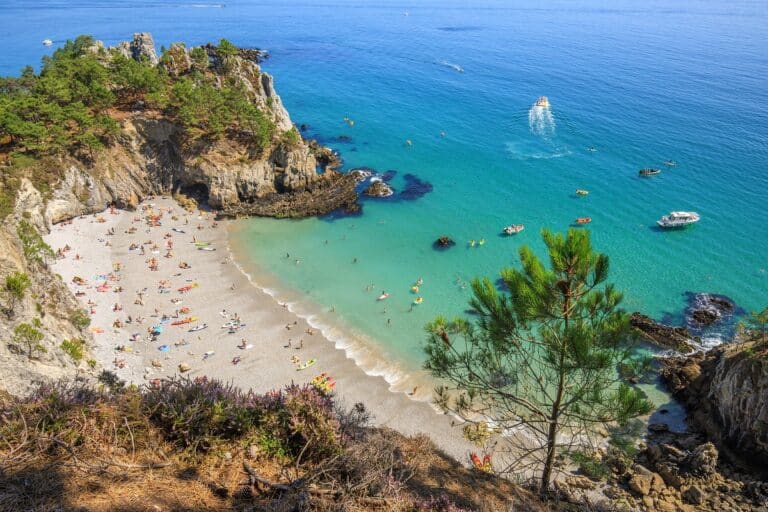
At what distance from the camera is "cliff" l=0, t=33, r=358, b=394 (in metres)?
36.3

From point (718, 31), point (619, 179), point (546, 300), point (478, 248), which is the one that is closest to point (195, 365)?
point (546, 300)

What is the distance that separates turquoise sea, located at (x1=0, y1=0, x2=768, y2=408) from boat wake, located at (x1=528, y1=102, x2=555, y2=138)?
1.39 ft

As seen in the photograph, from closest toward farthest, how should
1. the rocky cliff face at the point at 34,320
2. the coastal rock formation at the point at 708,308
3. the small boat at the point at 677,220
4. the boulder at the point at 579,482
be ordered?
the rocky cliff face at the point at 34,320
the boulder at the point at 579,482
the coastal rock formation at the point at 708,308
the small boat at the point at 677,220

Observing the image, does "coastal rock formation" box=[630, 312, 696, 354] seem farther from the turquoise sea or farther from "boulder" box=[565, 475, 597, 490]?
"boulder" box=[565, 475, 597, 490]

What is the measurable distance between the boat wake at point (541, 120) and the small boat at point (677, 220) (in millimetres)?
25197

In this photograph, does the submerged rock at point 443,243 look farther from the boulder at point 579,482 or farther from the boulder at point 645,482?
the boulder at point 645,482

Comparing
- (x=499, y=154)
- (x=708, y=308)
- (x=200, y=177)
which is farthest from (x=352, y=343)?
(x=499, y=154)

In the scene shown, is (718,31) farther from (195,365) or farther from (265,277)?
(195,365)

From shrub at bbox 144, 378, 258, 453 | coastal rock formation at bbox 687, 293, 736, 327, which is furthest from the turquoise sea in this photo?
shrub at bbox 144, 378, 258, 453

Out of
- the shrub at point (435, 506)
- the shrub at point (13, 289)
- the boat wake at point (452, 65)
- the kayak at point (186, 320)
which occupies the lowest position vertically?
the kayak at point (186, 320)

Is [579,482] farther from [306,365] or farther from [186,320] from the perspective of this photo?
Result: [186,320]

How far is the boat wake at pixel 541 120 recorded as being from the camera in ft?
211

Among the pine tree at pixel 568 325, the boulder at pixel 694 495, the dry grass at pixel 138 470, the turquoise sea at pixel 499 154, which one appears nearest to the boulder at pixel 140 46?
the turquoise sea at pixel 499 154

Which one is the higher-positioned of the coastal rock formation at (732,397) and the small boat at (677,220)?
the small boat at (677,220)
